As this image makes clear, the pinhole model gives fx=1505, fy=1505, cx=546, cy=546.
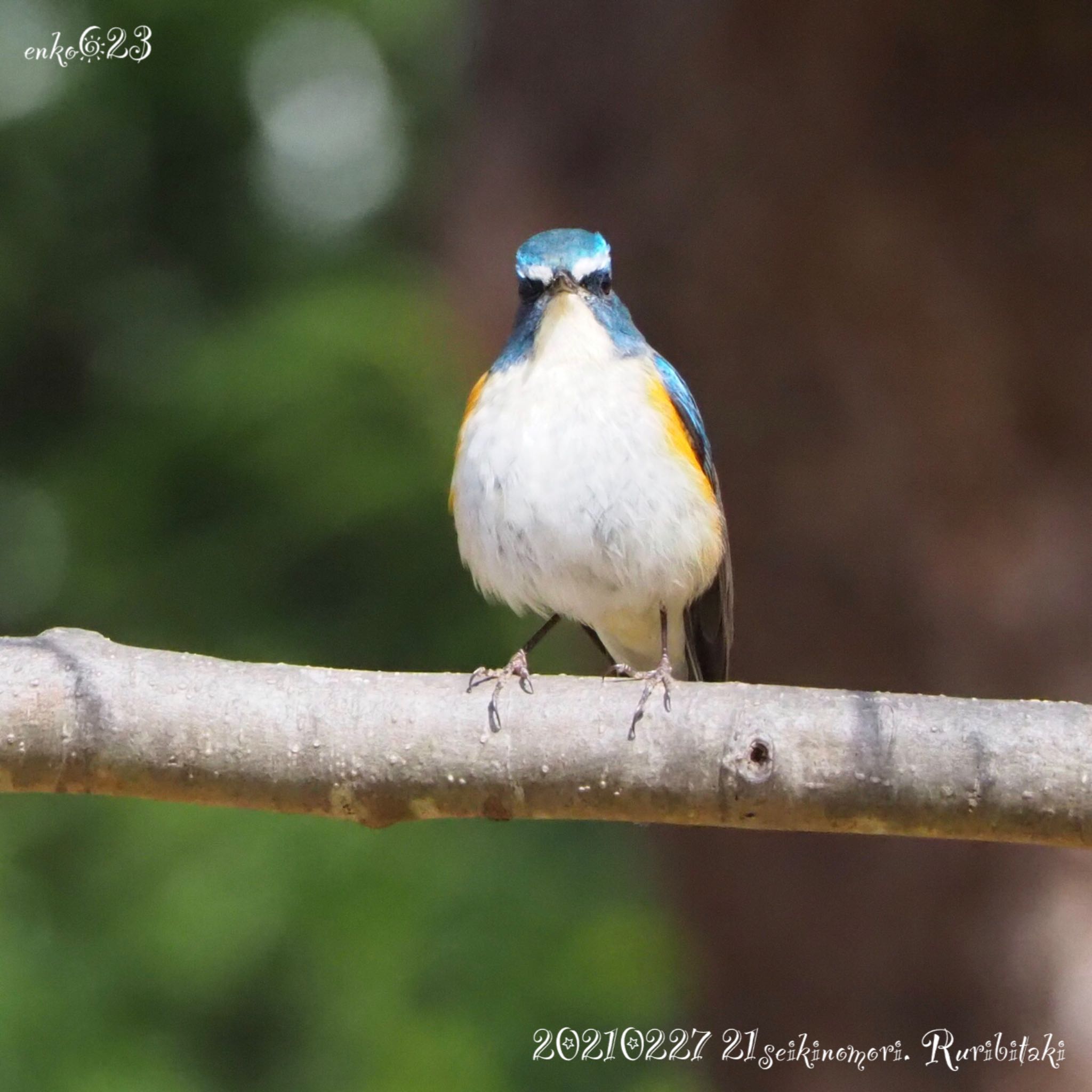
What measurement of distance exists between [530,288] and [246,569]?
5304 mm

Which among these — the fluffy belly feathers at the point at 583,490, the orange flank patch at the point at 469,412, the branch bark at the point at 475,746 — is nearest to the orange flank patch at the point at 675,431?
the fluffy belly feathers at the point at 583,490

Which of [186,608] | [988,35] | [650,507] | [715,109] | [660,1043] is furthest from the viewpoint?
[186,608]

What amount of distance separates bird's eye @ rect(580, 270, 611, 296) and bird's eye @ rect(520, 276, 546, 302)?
13cm

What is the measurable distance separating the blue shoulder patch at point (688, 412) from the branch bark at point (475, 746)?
169cm

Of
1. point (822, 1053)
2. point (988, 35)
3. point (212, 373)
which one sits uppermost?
point (212, 373)

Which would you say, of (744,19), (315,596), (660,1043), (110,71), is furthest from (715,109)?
(110,71)

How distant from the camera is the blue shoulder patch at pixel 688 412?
15.8 ft

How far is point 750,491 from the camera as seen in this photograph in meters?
5.58

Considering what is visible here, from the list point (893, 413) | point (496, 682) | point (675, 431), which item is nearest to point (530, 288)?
point (675, 431)

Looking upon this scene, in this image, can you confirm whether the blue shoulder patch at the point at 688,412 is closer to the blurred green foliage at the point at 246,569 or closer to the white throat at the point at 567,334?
the white throat at the point at 567,334

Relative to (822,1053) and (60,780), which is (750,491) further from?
(60,780)

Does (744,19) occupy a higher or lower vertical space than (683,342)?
higher

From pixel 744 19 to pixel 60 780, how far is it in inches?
152

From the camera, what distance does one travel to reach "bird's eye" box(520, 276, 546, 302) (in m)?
4.65
